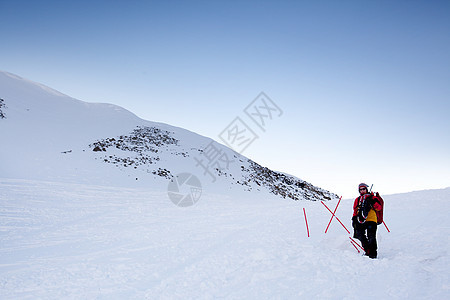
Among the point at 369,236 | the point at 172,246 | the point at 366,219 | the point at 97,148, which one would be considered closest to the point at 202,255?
the point at 172,246

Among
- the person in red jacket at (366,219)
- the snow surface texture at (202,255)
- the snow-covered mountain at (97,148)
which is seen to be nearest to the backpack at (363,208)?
the person in red jacket at (366,219)

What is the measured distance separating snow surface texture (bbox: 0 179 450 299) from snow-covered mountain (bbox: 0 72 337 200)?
6.84 m

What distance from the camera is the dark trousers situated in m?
6.42

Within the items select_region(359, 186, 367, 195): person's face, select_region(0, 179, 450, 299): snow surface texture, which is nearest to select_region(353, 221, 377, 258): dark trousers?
select_region(0, 179, 450, 299): snow surface texture

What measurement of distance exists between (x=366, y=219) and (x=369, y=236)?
446 mm

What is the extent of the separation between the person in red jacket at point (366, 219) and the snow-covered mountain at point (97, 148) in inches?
627

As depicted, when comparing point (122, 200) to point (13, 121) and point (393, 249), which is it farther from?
point (13, 121)

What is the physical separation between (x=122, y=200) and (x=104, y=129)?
76.2 feet

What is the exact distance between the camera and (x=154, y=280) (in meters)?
5.33

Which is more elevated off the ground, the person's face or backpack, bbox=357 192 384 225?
the person's face

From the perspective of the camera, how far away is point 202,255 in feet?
22.4

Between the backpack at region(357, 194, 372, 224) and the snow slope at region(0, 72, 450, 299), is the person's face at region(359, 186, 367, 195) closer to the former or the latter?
the backpack at region(357, 194, 372, 224)

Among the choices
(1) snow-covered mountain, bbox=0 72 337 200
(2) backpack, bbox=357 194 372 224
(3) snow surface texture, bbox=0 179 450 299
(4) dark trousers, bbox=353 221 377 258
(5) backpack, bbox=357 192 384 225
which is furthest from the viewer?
(1) snow-covered mountain, bbox=0 72 337 200

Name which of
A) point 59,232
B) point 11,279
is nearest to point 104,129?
point 59,232
